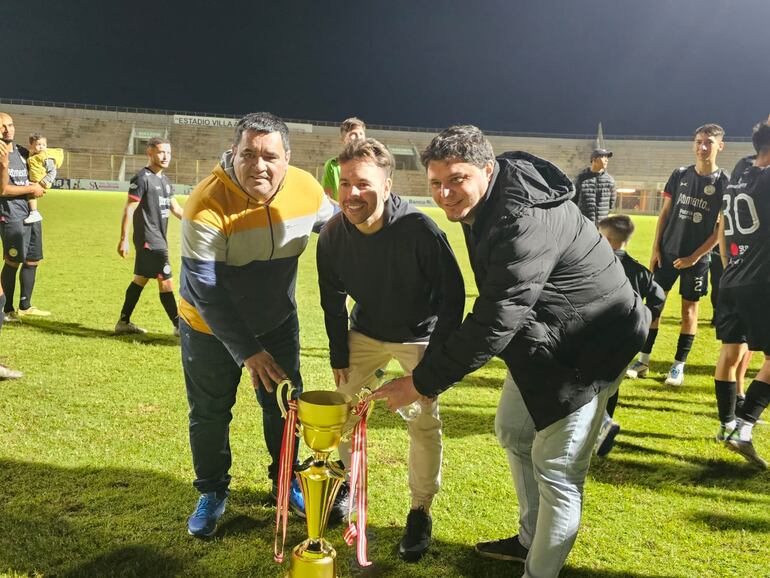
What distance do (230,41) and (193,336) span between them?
66.0 m

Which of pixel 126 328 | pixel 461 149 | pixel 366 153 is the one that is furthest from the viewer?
pixel 126 328

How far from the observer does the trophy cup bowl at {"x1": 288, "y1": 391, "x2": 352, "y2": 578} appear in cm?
187

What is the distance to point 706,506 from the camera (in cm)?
331

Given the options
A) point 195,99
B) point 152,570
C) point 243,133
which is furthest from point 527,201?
point 195,99

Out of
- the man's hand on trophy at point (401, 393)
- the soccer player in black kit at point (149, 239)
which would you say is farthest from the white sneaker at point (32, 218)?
the man's hand on trophy at point (401, 393)

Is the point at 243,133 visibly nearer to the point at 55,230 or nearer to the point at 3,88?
the point at 55,230

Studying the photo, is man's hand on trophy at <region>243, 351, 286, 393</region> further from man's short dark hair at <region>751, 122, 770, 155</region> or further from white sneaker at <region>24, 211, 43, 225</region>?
white sneaker at <region>24, 211, 43, 225</region>

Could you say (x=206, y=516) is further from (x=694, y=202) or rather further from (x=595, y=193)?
(x=595, y=193)

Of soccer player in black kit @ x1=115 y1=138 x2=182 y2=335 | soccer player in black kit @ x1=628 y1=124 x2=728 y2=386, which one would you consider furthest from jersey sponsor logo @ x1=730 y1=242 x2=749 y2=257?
soccer player in black kit @ x1=115 y1=138 x2=182 y2=335

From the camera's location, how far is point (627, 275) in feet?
12.7

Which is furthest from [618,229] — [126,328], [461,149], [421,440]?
[126,328]

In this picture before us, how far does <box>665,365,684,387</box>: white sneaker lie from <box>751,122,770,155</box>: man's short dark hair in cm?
235

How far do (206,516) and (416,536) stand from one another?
3.24 feet

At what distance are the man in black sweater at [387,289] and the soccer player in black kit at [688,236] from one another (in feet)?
10.8
